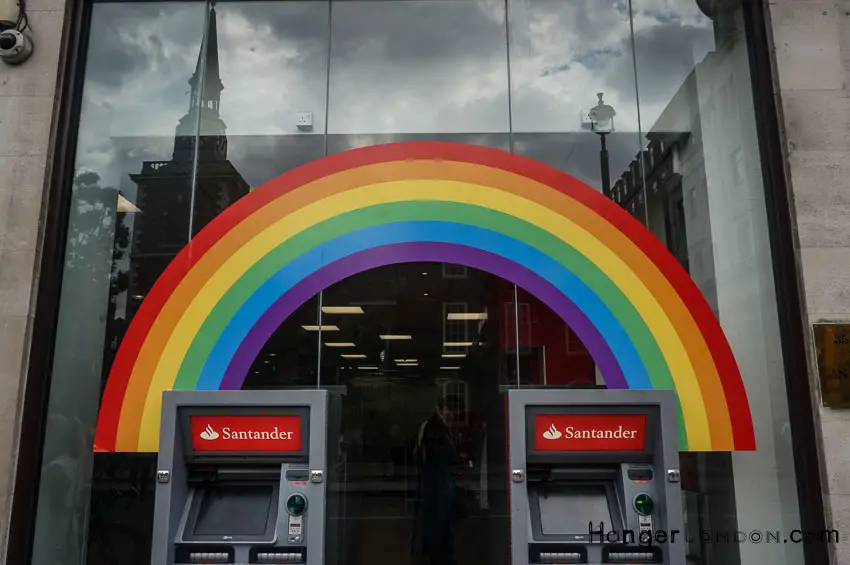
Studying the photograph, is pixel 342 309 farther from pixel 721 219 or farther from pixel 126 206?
pixel 721 219

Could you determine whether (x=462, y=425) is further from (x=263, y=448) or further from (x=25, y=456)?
(x=25, y=456)

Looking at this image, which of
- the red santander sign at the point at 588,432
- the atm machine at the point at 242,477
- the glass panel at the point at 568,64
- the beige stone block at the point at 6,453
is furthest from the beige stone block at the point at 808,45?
the beige stone block at the point at 6,453

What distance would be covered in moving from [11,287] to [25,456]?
1.16 metres

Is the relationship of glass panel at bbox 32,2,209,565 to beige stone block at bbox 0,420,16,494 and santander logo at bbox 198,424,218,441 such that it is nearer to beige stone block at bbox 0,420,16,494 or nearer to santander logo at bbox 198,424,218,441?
beige stone block at bbox 0,420,16,494

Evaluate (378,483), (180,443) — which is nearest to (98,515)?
(180,443)

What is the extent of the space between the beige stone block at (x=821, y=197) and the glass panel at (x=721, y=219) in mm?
300

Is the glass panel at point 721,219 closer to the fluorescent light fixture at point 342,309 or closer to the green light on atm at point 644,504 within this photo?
the green light on atm at point 644,504

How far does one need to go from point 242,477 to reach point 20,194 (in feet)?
8.69

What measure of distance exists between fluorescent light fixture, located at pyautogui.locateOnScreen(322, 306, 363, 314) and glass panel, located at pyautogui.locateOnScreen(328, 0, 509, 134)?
1.38m

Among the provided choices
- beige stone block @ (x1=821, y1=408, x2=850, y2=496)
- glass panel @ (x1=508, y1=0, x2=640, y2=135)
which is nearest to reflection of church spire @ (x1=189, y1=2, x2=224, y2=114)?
glass panel @ (x1=508, y1=0, x2=640, y2=135)

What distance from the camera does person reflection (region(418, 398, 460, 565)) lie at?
179 inches

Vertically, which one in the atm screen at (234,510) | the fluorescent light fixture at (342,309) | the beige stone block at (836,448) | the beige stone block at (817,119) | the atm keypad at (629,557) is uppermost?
the beige stone block at (817,119)

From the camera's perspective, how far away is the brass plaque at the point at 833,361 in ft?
14.3

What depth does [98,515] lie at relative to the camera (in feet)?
15.0
